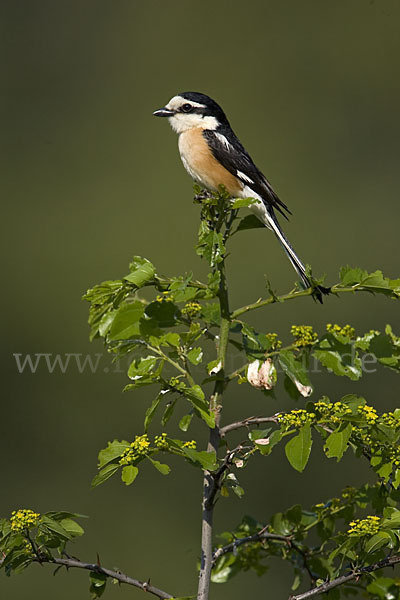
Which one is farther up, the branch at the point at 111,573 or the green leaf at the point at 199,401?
the green leaf at the point at 199,401

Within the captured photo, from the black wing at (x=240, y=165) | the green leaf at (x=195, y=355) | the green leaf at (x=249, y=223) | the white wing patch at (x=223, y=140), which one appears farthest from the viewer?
the white wing patch at (x=223, y=140)

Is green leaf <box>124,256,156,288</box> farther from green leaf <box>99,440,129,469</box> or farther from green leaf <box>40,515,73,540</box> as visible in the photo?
green leaf <box>40,515,73,540</box>

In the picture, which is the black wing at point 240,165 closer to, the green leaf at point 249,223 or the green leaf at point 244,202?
the green leaf at point 249,223

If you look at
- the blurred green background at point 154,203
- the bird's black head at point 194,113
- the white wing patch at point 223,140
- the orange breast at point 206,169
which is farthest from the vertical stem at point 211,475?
the blurred green background at point 154,203

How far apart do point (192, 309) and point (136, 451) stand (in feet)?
1.29

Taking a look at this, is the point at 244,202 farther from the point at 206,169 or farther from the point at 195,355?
the point at 206,169

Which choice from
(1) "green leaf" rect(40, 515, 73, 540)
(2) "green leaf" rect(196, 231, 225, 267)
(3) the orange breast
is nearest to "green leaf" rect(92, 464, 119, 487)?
(1) "green leaf" rect(40, 515, 73, 540)

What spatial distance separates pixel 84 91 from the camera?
1218 centimetres

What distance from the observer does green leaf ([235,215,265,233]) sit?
7.51 ft

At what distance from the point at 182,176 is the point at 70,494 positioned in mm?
4039

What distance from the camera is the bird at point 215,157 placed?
3859 millimetres

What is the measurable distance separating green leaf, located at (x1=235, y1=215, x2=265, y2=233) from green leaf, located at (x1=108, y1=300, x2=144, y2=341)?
0.38 metres

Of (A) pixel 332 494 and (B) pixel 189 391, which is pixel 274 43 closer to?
(A) pixel 332 494

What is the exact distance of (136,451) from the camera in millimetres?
1974
